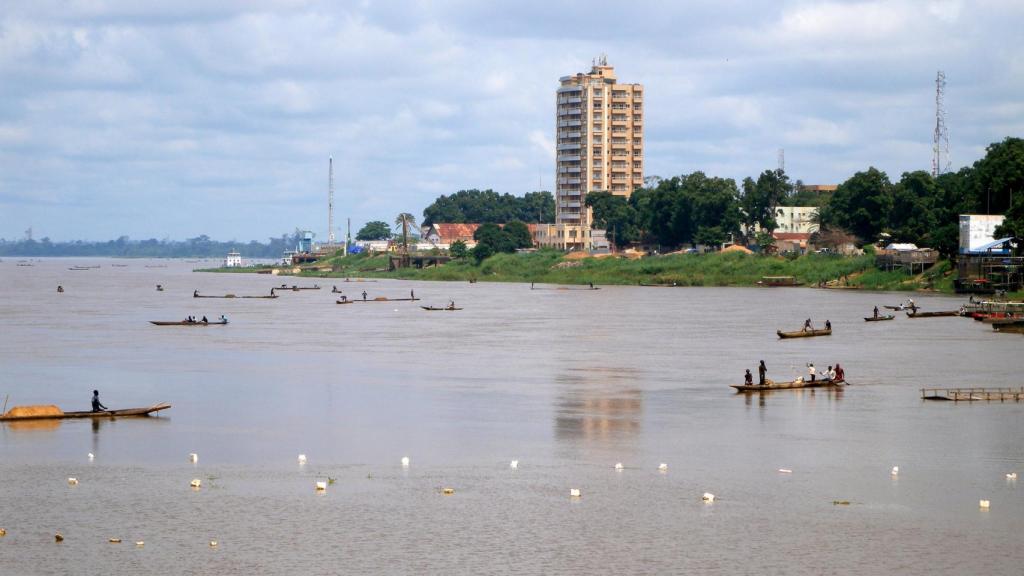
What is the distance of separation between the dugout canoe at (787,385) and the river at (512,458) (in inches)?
30.4

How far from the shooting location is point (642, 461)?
153 ft

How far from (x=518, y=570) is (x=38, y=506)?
1604 cm

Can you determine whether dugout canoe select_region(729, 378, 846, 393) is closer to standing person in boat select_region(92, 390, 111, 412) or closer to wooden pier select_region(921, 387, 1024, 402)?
wooden pier select_region(921, 387, 1024, 402)

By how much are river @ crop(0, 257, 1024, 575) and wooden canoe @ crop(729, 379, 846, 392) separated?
0.78 m

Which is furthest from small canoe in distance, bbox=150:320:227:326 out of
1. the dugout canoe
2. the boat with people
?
the dugout canoe

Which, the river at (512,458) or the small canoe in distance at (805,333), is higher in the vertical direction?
the small canoe in distance at (805,333)

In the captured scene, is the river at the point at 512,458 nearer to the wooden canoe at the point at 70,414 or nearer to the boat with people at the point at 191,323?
the wooden canoe at the point at 70,414

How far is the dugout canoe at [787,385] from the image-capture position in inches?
2512

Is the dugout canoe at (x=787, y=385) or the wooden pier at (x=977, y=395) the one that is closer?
the wooden pier at (x=977, y=395)

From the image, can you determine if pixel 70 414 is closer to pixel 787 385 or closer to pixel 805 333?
pixel 787 385

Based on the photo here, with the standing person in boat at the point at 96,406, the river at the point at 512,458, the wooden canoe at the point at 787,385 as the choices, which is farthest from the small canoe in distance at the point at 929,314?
the standing person in boat at the point at 96,406

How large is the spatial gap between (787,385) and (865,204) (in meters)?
130

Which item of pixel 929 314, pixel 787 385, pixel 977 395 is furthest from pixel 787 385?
pixel 929 314

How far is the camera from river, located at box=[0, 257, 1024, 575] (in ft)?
115
